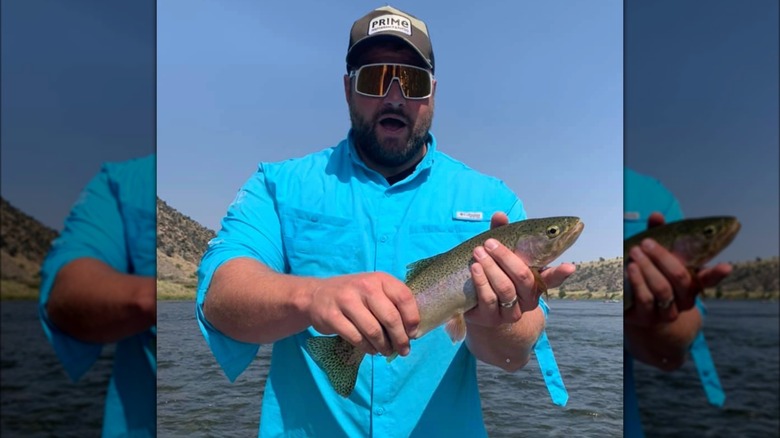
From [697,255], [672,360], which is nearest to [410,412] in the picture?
[672,360]

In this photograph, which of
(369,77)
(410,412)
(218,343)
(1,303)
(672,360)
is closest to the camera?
(1,303)

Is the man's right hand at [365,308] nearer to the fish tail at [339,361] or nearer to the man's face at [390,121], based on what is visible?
the fish tail at [339,361]

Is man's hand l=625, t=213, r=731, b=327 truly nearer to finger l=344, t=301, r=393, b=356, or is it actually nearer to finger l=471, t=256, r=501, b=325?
finger l=344, t=301, r=393, b=356

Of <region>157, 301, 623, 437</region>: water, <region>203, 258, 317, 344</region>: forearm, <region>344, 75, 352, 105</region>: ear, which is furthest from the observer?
<region>157, 301, 623, 437</region>: water

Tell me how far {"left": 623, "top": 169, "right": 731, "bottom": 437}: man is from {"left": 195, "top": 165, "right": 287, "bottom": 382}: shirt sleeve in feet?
6.43

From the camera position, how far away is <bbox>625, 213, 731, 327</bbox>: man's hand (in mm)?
1179

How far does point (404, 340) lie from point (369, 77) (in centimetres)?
244

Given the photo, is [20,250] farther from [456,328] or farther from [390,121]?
[390,121]

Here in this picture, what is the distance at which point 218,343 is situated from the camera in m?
2.90

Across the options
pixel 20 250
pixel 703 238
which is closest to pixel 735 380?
pixel 703 238

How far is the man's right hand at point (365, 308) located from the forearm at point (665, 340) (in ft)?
2.96

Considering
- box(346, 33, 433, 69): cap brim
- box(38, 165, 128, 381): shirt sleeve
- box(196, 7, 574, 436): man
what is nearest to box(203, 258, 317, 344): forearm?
box(196, 7, 574, 436): man

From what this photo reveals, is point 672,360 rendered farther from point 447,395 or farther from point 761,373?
point 447,395

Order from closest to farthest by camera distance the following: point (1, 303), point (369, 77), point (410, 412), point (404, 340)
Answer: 1. point (1, 303)
2. point (404, 340)
3. point (410, 412)
4. point (369, 77)
